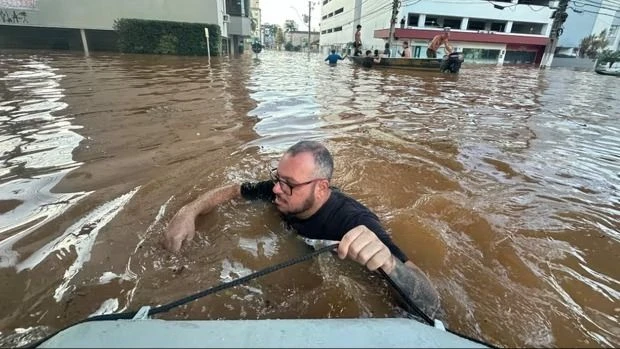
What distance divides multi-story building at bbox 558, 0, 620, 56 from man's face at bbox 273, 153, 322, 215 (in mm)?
56920

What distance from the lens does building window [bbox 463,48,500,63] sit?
134 ft

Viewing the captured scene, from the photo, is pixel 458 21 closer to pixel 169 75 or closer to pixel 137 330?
pixel 169 75

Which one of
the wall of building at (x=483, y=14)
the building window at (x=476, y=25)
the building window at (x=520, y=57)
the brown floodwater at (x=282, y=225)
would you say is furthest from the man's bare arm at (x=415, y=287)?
the building window at (x=520, y=57)

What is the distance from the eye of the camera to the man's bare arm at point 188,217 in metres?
2.43

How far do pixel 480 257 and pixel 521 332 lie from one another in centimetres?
80

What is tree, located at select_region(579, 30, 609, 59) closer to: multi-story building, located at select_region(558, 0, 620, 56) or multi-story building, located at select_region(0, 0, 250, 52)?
multi-story building, located at select_region(558, 0, 620, 56)

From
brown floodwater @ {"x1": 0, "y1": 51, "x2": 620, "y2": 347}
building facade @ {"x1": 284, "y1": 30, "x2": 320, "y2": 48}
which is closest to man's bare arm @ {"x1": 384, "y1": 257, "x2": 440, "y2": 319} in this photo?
brown floodwater @ {"x1": 0, "y1": 51, "x2": 620, "y2": 347}

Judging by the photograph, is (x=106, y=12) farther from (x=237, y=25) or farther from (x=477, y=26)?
(x=477, y=26)

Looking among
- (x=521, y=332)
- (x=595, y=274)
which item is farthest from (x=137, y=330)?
(x=595, y=274)

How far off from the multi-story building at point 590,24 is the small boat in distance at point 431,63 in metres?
39.7

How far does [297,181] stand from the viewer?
7.25 feet

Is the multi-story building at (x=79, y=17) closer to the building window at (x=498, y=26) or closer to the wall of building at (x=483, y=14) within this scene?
the wall of building at (x=483, y=14)

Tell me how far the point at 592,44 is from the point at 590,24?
4097mm

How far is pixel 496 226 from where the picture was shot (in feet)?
10.0
